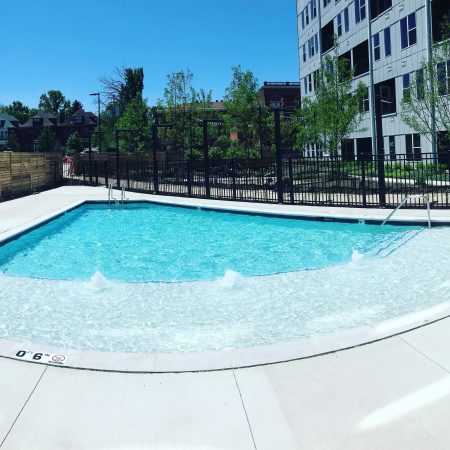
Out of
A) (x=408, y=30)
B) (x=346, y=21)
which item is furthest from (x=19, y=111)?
(x=408, y=30)

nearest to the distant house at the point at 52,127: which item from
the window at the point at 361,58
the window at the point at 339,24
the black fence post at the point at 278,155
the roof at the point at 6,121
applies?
the roof at the point at 6,121

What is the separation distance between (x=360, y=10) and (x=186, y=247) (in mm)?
30710

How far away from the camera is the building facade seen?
95.6 ft

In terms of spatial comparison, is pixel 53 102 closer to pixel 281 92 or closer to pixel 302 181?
pixel 281 92

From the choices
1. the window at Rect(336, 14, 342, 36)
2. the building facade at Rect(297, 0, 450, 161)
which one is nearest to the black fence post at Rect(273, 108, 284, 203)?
the building facade at Rect(297, 0, 450, 161)

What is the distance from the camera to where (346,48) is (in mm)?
40125

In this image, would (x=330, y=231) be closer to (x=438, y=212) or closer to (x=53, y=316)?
(x=438, y=212)

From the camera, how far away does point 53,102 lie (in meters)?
130

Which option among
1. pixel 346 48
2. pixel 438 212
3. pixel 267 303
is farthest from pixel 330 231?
pixel 346 48

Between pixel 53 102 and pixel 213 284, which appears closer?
pixel 213 284

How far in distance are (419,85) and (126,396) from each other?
2579 centimetres

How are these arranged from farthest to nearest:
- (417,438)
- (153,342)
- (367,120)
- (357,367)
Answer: (367,120), (153,342), (357,367), (417,438)

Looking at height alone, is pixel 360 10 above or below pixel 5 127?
below

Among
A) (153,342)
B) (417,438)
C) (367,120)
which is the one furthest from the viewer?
(367,120)
